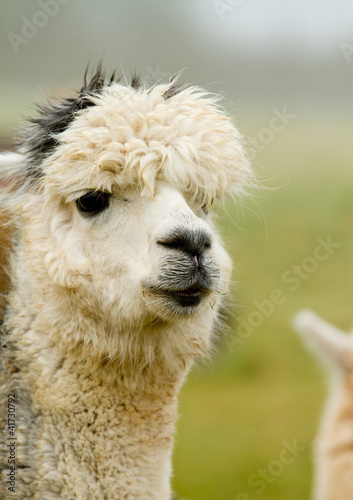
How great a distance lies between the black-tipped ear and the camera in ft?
8.67

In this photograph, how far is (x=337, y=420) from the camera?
61.7 inches

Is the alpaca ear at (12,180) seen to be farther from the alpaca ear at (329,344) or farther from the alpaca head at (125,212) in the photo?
the alpaca ear at (329,344)

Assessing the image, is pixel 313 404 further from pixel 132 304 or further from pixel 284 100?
pixel 284 100

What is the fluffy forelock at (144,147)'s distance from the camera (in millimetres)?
2457

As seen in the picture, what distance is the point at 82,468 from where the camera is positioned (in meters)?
2.47
